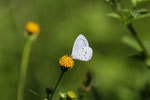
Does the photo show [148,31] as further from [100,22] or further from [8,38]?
[8,38]

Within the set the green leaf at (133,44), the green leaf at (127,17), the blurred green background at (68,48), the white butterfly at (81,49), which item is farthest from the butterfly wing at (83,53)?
the blurred green background at (68,48)

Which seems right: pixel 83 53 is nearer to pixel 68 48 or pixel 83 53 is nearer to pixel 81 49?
pixel 81 49

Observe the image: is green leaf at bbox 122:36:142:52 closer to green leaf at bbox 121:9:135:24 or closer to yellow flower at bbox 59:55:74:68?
green leaf at bbox 121:9:135:24

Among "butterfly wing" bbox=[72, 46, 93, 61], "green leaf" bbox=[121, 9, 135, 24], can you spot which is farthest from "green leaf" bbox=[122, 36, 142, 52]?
"butterfly wing" bbox=[72, 46, 93, 61]

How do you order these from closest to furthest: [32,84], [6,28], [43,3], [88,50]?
[88,50]
[32,84]
[6,28]
[43,3]

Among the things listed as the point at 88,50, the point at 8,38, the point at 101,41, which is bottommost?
the point at 101,41

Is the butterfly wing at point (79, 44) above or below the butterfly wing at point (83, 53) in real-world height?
above

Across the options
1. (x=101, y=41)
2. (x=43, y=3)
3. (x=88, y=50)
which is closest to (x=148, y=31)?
(x=101, y=41)

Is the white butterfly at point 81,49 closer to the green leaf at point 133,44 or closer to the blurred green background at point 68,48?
the green leaf at point 133,44
